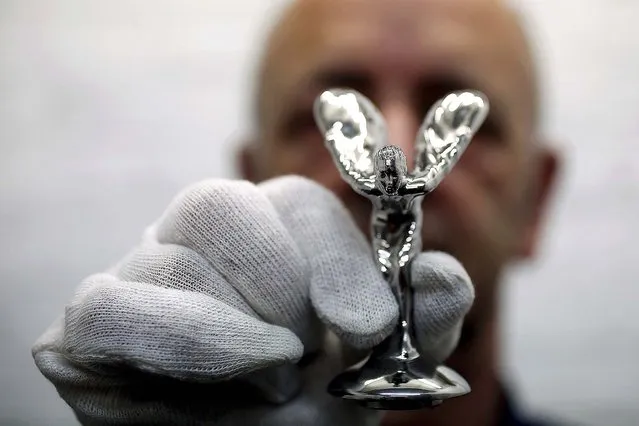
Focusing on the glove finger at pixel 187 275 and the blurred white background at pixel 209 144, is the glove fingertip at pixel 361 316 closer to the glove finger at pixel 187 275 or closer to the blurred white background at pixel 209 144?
the glove finger at pixel 187 275

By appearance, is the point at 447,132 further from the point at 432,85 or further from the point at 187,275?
the point at 432,85

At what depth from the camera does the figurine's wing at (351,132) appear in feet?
0.84

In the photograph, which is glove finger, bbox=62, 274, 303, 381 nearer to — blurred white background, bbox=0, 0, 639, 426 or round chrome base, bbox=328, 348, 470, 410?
round chrome base, bbox=328, 348, 470, 410

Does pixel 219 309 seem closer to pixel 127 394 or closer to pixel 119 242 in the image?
pixel 127 394

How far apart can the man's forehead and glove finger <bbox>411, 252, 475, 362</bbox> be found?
0.39m

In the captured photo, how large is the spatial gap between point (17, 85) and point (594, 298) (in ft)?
2.75

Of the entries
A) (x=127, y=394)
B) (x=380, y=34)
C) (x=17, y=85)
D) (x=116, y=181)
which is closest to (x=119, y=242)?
(x=116, y=181)

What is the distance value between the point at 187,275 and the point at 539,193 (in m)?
0.63

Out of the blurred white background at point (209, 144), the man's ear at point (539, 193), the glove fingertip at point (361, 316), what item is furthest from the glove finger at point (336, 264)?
the blurred white background at point (209, 144)

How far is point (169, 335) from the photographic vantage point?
245 millimetres

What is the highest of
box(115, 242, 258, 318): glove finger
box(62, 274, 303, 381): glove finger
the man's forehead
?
the man's forehead

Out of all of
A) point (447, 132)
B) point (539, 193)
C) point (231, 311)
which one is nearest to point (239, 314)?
point (231, 311)

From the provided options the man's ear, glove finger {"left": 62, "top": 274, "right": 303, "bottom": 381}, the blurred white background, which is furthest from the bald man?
the blurred white background

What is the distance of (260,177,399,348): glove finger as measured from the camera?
26 cm
